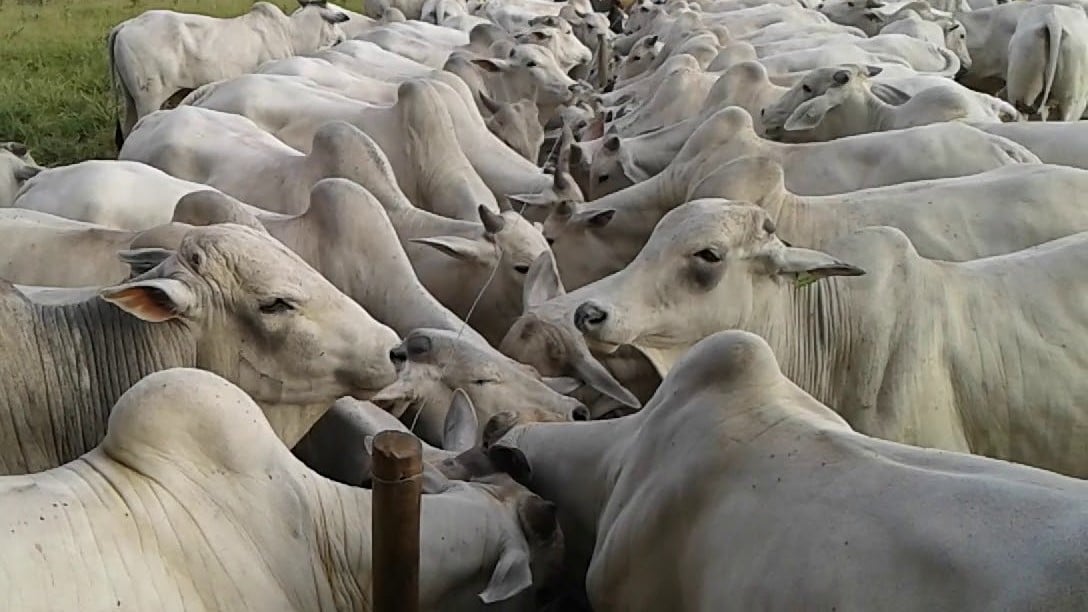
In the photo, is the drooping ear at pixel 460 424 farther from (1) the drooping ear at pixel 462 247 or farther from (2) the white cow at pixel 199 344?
(1) the drooping ear at pixel 462 247

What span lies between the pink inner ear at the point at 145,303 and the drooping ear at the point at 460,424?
789mm

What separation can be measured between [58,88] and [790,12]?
7.15 m

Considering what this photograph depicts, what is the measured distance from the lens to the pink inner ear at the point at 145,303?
10.0 feet

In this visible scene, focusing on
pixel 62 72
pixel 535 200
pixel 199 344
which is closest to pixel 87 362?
pixel 199 344

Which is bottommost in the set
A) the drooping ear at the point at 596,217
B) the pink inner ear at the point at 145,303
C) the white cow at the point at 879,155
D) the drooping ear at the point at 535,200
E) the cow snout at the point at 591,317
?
the drooping ear at the point at 535,200

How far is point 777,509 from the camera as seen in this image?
91.2 inches

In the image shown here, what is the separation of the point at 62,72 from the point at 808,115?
9325mm

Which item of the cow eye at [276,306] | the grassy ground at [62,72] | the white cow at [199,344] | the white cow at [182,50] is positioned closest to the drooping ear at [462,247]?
the white cow at [199,344]

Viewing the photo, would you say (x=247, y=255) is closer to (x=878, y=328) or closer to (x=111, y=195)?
(x=878, y=328)

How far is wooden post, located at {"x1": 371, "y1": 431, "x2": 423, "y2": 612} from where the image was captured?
232 centimetres

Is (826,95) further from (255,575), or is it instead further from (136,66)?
(136,66)

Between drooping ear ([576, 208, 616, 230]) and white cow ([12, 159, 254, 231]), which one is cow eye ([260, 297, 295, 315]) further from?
drooping ear ([576, 208, 616, 230])

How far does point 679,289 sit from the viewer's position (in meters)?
3.58

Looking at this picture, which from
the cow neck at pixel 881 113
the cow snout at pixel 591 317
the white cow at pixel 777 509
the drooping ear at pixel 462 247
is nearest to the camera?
the white cow at pixel 777 509
